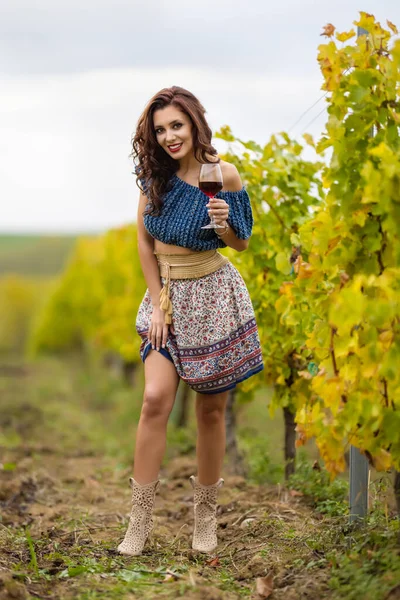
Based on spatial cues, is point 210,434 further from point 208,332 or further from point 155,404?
point 208,332

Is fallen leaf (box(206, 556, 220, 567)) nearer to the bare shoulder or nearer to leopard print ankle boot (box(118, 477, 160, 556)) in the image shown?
leopard print ankle boot (box(118, 477, 160, 556))

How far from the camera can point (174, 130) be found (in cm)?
390

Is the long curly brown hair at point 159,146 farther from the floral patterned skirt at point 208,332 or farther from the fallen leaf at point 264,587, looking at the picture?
the fallen leaf at point 264,587

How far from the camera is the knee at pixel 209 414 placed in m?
4.10

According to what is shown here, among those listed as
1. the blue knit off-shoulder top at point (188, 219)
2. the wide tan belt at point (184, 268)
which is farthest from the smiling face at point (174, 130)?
the wide tan belt at point (184, 268)

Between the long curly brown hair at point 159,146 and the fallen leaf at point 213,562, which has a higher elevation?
the long curly brown hair at point 159,146

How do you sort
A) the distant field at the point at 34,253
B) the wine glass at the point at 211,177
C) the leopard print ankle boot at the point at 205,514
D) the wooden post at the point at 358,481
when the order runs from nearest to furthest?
the wine glass at the point at 211,177, the wooden post at the point at 358,481, the leopard print ankle boot at the point at 205,514, the distant field at the point at 34,253

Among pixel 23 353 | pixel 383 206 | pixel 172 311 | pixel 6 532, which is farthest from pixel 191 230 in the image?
pixel 23 353

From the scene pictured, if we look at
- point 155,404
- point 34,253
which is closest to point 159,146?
point 155,404

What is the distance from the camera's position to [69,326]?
35844mm

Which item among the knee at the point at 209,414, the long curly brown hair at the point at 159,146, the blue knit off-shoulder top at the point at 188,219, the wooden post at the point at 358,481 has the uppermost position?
the long curly brown hair at the point at 159,146

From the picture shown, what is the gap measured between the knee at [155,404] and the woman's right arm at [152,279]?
0.76 ft

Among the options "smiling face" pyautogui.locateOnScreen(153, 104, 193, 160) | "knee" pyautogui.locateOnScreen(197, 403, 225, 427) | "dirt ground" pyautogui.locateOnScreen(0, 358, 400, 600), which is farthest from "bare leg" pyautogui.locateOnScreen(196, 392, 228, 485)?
"smiling face" pyautogui.locateOnScreen(153, 104, 193, 160)

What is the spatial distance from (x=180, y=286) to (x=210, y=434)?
75 cm
